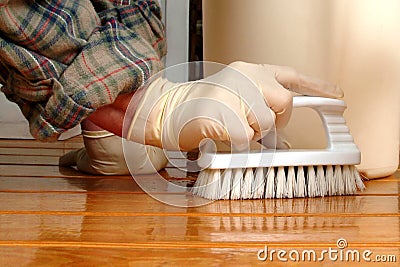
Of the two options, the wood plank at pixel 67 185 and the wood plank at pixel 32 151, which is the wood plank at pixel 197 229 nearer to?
the wood plank at pixel 67 185

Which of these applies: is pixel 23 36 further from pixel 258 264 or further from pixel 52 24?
pixel 258 264

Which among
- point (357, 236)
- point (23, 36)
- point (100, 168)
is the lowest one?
point (100, 168)

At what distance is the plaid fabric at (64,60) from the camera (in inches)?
29.7

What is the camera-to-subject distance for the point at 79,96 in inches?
29.8

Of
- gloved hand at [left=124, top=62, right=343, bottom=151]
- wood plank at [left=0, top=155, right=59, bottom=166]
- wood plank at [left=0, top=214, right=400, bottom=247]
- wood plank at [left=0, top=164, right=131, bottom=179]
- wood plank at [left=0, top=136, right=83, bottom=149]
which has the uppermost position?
gloved hand at [left=124, top=62, right=343, bottom=151]

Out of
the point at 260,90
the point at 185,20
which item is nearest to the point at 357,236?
the point at 260,90

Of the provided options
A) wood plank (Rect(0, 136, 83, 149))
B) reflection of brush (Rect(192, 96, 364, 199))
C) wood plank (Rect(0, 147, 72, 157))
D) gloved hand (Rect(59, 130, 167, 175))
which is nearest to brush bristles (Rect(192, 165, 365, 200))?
reflection of brush (Rect(192, 96, 364, 199))

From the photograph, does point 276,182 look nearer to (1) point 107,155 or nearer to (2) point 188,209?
(2) point 188,209

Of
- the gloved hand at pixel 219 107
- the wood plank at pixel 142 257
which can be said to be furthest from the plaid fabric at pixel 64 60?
the wood plank at pixel 142 257

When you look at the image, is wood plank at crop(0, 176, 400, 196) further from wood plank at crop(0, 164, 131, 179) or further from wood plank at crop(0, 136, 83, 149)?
wood plank at crop(0, 136, 83, 149)

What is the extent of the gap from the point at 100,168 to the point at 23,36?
1.00 ft

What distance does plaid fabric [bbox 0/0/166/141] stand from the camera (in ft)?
2.48

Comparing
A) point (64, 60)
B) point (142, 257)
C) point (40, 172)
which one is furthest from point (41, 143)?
point (142, 257)

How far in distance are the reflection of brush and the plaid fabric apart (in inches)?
5.6
